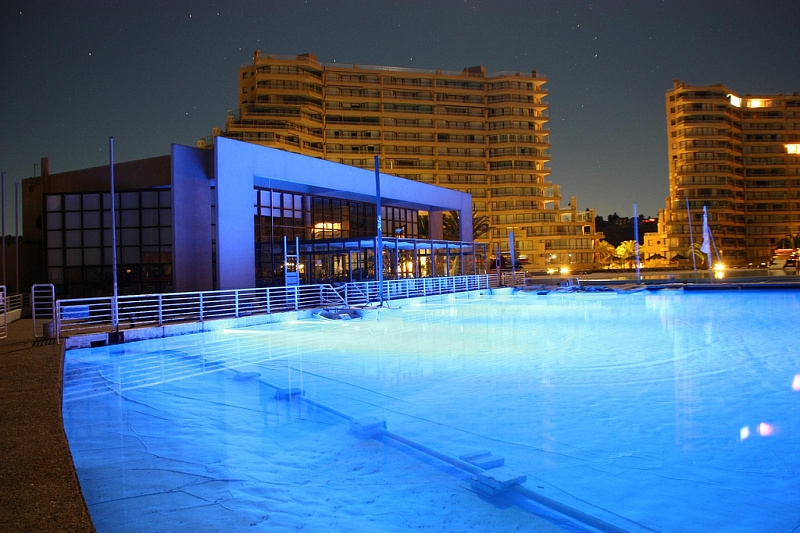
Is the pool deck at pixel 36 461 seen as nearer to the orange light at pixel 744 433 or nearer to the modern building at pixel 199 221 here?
the orange light at pixel 744 433

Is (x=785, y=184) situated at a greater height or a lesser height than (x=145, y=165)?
greater

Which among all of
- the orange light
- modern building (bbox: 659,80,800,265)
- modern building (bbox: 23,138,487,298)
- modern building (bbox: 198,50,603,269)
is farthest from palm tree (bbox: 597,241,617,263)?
the orange light

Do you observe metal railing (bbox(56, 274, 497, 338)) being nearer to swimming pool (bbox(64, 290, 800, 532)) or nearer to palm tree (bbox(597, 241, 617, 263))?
swimming pool (bbox(64, 290, 800, 532))

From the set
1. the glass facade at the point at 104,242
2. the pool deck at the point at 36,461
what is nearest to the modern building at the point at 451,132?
the glass facade at the point at 104,242

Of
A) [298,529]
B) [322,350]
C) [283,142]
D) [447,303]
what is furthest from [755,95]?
[298,529]

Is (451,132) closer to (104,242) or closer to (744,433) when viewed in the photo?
(104,242)

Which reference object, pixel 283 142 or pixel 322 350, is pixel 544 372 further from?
pixel 283 142

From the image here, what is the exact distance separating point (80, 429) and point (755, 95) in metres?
123

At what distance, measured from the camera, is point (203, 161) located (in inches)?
1032

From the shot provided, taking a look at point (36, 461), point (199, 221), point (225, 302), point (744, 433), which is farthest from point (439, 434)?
point (199, 221)

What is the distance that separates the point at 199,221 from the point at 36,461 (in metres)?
22.3

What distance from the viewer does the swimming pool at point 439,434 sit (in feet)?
15.6

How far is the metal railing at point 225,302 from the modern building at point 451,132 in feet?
161

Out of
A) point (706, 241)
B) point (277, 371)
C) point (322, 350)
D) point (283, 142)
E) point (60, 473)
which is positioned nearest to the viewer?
point (60, 473)
